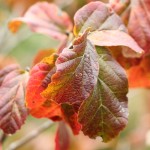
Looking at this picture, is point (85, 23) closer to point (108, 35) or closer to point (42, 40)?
point (108, 35)

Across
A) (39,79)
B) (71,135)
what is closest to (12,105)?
(39,79)

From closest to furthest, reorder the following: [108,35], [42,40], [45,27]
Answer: [108,35] → [45,27] → [42,40]

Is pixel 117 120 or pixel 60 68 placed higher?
pixel 60 68

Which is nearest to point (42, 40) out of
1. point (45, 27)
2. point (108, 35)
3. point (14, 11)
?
point (14, 11)

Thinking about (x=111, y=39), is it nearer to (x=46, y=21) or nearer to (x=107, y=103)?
(x=107, y=103)

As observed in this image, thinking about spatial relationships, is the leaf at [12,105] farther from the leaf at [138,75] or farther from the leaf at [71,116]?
the leaf at [138,75]

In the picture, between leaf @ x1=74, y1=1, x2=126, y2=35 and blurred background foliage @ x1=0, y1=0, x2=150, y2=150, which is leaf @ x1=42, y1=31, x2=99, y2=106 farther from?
blurred background foliage @ x1=0, y1=0, x2=150, y2=150
